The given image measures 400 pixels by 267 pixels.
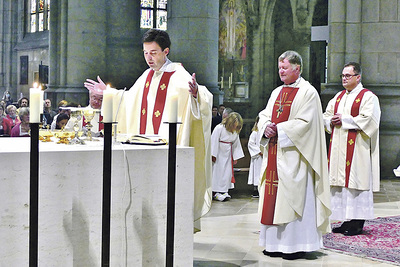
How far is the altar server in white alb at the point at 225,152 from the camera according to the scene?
10.9 m

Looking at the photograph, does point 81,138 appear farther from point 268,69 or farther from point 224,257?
point 268,69

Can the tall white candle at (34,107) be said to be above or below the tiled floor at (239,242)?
above

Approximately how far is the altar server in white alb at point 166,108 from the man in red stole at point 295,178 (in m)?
1.08

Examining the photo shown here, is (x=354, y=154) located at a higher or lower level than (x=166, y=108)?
lower

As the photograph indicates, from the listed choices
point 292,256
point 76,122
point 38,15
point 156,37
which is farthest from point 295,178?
point 38,15

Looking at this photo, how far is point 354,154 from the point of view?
8.17 meters

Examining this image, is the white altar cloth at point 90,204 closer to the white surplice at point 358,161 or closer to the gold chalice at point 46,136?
the gold chalice at point 46,136

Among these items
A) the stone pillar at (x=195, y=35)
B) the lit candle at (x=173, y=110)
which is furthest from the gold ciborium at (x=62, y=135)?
the stone pillar at (x=195, y=35)

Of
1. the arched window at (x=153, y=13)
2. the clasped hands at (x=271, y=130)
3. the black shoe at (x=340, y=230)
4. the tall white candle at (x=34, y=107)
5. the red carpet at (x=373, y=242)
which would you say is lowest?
the red carpet at (x=373, y=242)

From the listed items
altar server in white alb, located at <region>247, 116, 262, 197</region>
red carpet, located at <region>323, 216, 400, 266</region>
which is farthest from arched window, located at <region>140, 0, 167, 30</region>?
red carpet, located at <region>323, 216, 400, 266</region>

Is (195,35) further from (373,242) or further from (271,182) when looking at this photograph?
(271,182)

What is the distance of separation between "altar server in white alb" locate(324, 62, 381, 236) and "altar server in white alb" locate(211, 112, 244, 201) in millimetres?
2860

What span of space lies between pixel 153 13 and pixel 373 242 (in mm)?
15700

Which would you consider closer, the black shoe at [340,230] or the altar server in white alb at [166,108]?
the altar server in white alb at [166,108]
